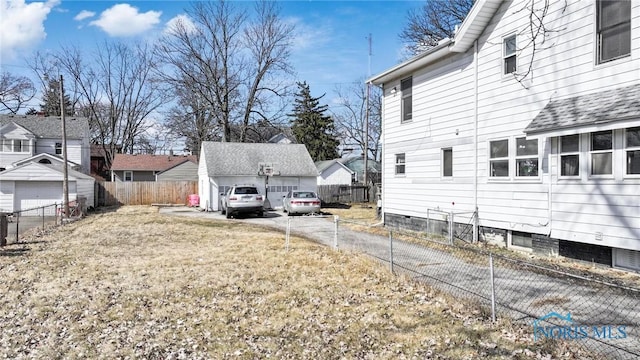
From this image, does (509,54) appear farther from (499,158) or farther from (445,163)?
(445,163)

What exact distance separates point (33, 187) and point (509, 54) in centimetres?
2919

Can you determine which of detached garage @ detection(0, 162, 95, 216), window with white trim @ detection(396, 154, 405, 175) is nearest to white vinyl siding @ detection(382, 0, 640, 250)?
window with white trim @ detection(396, 154, 405, 175)

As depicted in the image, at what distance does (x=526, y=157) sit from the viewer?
1034 cm

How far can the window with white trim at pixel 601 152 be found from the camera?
824cm

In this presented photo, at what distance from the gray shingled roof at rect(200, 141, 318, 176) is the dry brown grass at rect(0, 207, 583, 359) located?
52.4ft

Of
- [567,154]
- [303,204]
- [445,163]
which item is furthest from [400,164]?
[303,204]

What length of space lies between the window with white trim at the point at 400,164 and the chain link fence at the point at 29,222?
13207mm

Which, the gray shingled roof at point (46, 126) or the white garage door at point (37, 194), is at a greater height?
the gray shingled roof at point (46, 126)

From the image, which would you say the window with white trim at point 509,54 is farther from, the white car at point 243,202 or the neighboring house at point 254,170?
the neighboring house at point 254,170

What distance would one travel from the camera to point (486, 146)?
1145 centimetres

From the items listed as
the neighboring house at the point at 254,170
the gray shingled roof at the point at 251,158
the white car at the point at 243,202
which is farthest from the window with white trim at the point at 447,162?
the gray shingled roof at the point at 251,158

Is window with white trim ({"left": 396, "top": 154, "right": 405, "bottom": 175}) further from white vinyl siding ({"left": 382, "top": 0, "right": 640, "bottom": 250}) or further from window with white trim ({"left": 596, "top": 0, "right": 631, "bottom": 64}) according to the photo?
window with white trim ({"left": 596, "top": 0, "right": 631, "bottom": 64})

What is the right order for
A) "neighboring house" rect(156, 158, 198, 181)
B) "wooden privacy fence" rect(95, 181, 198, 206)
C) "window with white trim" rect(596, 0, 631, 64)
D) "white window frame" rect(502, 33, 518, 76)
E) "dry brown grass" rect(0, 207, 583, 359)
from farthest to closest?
"neighboring house" rect(156, 158, 198, 181) → "wooden privacy fence" rect(95, 181, 198, 206) → "white window frame" rect(502, 33, 518, 76) → "window with white trim" rect(596, 0, 631, 64) → "dry brown grass" rect(0, 207, 583, 359)

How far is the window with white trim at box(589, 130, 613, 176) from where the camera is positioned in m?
8.24
